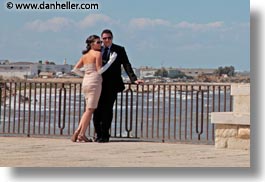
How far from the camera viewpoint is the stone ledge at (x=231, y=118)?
7.62 metres

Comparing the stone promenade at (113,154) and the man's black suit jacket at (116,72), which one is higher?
the man's black suit jacket at (116,72)

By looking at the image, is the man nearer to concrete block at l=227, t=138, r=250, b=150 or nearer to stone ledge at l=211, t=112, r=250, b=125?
stone ledge at l=211, t=112, r=250, b=125

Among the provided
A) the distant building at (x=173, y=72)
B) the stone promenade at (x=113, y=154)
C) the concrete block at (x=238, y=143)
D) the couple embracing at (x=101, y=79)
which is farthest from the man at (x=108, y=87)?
the concrete block at (x=238, y=143)

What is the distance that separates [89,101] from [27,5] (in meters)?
1.90

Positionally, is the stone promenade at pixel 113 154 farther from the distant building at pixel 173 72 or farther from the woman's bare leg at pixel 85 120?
the distant building at pixel 173 72

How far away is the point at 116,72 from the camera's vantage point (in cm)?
866

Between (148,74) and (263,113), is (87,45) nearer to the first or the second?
(148,74)

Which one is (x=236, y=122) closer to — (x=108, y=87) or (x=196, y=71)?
(x=196, y=71)

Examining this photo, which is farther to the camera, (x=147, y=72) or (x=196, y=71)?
(x=147, y=72)

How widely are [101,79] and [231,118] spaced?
5.89 feet

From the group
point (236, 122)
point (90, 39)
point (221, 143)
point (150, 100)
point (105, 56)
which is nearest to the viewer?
A: point (236, 122)

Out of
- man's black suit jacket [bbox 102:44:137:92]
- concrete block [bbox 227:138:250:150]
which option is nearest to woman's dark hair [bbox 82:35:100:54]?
man's black suit jacket [bbox 102:44:137:92]

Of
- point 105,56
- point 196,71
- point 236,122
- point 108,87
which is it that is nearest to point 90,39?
point 105,56

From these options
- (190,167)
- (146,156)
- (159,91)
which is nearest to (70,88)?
(159,91)
